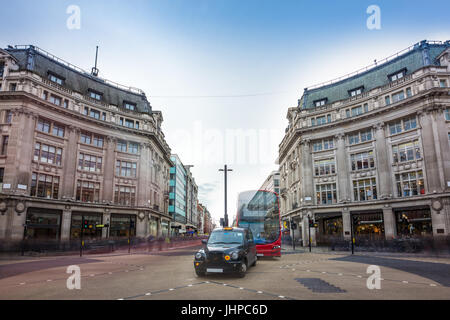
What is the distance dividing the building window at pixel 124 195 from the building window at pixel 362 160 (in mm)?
31274

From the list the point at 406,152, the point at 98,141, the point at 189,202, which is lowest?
the point at 189,202

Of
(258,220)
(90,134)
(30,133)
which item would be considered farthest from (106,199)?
(258,220)

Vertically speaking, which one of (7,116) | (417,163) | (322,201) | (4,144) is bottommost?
(322,201)

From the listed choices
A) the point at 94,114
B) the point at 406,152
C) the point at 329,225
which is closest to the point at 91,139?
the point at 94,114

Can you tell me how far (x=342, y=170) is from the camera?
40.2 metres

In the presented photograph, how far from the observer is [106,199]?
40.8m

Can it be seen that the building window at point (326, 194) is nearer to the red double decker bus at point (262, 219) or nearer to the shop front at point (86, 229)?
the red double decker bus at point (262, 219)

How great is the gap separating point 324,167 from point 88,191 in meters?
32.6

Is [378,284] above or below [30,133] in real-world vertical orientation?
below

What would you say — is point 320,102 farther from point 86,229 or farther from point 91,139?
point 86,229

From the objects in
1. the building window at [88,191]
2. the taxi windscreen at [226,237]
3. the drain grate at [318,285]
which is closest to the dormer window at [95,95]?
Answer: the building window at [88,191]

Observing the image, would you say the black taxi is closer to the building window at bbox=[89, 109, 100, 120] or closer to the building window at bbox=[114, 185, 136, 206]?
the building window at bbox=[114, 185, 136, 206]

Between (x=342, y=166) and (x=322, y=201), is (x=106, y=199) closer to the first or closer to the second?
(x=322, y=201)

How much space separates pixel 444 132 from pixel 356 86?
44.0 feet
